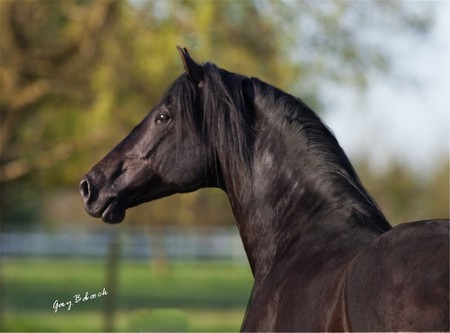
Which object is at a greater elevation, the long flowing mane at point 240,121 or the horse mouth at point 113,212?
the long flowing mane at point 240,121

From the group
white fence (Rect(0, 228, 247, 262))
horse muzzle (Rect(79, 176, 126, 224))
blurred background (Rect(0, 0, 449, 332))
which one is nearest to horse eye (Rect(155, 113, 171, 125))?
horse muzzle (Rect(79, 176, 126, 224))

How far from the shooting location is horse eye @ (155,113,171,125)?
12.6 feet

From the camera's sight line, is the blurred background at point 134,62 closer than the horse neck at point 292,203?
No

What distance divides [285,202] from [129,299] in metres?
13.3

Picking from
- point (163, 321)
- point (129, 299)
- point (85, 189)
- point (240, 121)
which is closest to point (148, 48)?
point (129, 299)

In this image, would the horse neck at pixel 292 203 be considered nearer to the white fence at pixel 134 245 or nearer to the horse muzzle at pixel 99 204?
the horse muzzle at pixel 99 204

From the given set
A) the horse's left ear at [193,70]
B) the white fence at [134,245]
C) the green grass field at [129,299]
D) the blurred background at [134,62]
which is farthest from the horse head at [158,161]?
the white fence at [134,245]

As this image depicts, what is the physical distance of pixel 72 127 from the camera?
15.5 metres

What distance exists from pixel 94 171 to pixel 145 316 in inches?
57.0

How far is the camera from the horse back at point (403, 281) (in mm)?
2635

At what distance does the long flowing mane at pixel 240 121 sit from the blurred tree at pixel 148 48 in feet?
25.2

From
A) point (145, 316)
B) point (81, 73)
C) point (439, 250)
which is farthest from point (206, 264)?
point (439, 250)

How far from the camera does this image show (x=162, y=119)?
12.7ft

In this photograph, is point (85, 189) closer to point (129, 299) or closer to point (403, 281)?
point (403, 281)
